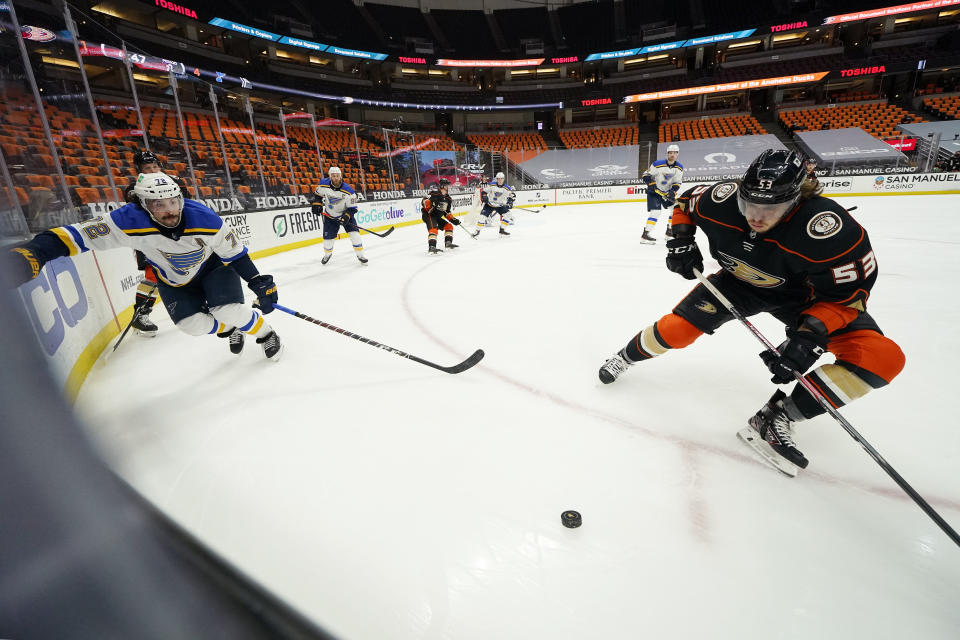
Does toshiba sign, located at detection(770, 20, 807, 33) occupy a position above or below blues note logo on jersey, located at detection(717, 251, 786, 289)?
above

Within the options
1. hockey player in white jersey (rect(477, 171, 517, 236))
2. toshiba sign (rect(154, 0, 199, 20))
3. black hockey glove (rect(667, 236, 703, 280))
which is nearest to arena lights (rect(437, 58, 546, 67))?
toshiba sign (rect(154, 0, 199, 20))

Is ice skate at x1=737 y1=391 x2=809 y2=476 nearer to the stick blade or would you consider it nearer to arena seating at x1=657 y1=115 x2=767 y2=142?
the stick blade

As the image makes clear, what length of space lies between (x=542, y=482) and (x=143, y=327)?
3.44 meters

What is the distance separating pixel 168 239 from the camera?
8.38ft

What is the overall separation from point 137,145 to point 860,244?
7.60 meters

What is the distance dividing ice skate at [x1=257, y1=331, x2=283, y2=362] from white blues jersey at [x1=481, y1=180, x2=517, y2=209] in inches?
277

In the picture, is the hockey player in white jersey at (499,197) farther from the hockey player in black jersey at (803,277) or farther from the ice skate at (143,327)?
the hockey player in black jersey at (803,277)

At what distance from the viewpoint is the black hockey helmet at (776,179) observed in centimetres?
170

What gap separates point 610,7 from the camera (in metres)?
28.5

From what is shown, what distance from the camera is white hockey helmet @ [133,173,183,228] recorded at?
2.38 meters

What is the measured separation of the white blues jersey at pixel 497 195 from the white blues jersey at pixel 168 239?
7016 millimetres

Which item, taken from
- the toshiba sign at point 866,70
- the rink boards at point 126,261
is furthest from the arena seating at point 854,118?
the rink boards at point 126,261

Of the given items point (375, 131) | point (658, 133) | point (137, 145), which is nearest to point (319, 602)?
point (137, 145)

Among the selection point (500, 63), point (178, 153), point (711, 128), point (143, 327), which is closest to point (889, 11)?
point (711, 128)
